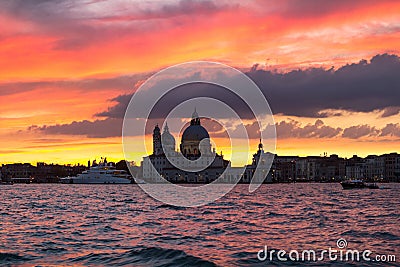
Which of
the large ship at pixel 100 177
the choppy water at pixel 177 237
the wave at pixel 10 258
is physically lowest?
the wave at pixel 10 258

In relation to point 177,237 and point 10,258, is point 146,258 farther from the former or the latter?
point 177,237

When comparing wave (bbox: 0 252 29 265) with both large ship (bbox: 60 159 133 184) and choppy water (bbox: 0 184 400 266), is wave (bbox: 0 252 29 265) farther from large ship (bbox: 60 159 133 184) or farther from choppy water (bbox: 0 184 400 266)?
large ship (bbox: 60 159 133 184)

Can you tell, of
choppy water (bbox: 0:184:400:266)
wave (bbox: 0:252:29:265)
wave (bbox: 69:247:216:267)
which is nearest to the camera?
wave (bbox: 69:247:216:267)

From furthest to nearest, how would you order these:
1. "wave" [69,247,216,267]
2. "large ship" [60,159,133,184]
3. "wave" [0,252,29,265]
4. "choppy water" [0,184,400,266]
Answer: "large ship" [60,159,133,184] < "choppy water" [0,184,400,266] < "wave" [0,252,29,265] < "wave" [69,247,216,267]

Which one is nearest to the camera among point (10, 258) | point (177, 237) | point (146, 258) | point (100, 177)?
point (10, 258)

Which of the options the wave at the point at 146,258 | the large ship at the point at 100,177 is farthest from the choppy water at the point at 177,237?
the large ship at the point at 100,177

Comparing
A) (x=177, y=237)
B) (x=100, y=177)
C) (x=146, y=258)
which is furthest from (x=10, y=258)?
(x=100, y=177)

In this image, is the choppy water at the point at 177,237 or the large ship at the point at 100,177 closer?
the choppy water at the point at 177,237

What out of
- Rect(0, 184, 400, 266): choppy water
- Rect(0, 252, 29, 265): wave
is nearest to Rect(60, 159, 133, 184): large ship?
Rect(0, 184, 400, 266): choppy water

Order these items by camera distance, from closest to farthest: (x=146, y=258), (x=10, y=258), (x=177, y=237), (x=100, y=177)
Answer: (x=10, y=258)
(x=146, y=258)
(x=177, y=237)
(x=100, y=177)

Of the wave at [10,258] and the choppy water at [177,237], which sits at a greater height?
the choppy water at [177,237]

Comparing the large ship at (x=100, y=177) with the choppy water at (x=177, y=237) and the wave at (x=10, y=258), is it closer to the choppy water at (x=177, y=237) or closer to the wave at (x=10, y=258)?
the choppy water at (x=177, y=237)

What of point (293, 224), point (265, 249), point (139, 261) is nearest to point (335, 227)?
point (293, 224)

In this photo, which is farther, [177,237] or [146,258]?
[177,237]
